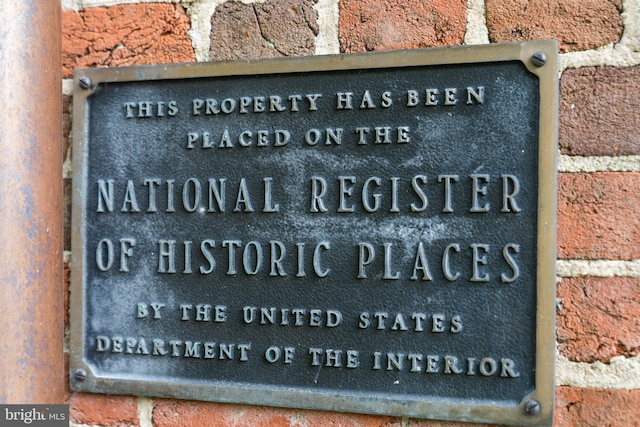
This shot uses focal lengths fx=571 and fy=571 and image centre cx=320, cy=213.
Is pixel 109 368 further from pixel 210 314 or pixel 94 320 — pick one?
pixel 210 314

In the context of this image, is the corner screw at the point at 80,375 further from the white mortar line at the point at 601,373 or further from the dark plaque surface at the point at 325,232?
the white mortar line at the point at 601,373

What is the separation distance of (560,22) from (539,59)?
9cm

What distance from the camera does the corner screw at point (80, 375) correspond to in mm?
1229

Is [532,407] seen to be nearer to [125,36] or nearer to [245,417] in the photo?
[245,417]

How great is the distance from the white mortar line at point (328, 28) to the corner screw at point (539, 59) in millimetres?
377

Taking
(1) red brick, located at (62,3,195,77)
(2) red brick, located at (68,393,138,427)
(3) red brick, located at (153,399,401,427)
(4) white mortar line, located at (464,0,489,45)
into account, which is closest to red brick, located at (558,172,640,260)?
(4) white mortar line, located at (464,0,489,45)

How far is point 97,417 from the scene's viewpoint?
4.14 ft

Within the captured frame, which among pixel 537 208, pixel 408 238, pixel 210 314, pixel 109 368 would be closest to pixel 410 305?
pixel 408 238

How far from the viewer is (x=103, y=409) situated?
126 centimetres

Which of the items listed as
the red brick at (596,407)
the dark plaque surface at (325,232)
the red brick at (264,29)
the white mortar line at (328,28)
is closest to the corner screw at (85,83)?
the dark plaque surface at (325,232)

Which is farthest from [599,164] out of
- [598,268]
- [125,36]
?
[125,36]

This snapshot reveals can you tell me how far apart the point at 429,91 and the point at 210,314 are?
0.63 metres

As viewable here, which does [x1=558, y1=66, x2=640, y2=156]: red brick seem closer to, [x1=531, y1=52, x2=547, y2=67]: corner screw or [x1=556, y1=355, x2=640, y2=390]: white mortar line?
[x1=531, y1=52, x2=547, y2=67]: corner screw

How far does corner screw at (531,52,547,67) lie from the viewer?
1050mm
